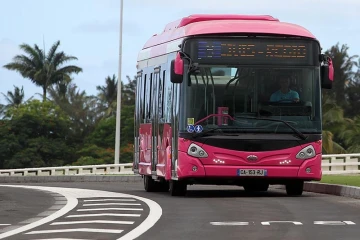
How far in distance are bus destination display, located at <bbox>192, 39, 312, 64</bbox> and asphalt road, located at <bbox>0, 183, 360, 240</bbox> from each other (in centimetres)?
267

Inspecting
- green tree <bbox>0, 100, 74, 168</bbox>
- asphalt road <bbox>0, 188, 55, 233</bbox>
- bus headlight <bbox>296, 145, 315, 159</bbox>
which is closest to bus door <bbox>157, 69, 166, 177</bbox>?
asphalt road <bbox>0, 188, 55, 233</bbox>

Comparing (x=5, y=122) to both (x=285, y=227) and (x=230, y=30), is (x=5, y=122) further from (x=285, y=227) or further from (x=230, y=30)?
(x=285, y=227)

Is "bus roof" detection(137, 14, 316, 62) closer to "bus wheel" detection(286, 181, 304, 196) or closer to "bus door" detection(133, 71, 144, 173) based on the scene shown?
"bus door" detection(133, 71, 144, 173)

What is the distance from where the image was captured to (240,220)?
634 inches

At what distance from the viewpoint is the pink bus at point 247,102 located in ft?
74.9

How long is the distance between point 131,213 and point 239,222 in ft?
8.37

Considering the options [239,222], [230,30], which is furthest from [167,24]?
[239,222]

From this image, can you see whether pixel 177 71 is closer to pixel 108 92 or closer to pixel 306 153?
pixel 306 153

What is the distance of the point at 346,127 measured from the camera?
250ft

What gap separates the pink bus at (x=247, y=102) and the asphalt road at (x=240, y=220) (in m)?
0.78

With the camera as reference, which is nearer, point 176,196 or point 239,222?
point 239,222

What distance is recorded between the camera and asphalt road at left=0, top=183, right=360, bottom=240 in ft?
44.3

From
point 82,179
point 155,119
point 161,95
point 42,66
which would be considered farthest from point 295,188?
point 42,66

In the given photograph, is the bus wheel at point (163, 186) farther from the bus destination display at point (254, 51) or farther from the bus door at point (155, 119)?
the bus destination display at point (254, 51)
